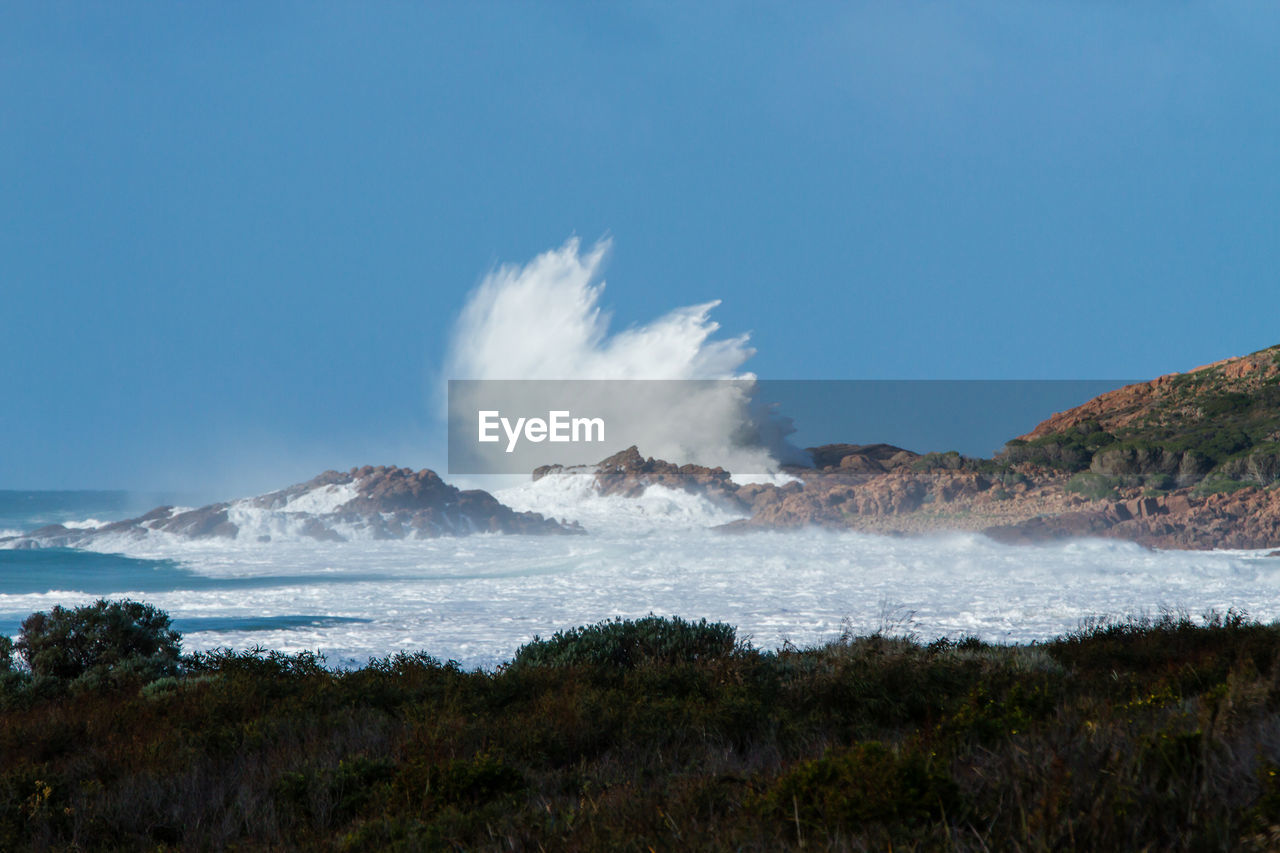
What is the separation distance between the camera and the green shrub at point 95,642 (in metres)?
8.76

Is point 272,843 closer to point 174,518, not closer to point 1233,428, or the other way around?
point 174,518

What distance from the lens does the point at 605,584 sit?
30.0m

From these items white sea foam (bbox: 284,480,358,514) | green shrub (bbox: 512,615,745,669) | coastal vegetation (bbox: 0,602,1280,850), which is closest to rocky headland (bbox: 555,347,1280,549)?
white sea foam (bbox: 284,480,358,514)

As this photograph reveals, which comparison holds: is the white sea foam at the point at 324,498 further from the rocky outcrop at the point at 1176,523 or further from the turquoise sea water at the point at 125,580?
the rocky outcrop at the point at 1176,523

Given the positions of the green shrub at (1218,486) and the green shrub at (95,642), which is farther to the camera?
the green shrub at (1218,486)

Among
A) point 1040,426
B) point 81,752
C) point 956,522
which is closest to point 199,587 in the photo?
point 81,752

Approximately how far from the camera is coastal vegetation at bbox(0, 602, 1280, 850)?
7.87ft

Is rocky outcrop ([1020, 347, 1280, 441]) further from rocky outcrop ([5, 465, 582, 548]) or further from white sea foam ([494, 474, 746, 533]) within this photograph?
rocky outcrop ([5, 465, 582, 548])

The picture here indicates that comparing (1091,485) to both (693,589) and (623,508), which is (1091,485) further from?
(693,589)

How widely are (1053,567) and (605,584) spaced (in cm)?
1879

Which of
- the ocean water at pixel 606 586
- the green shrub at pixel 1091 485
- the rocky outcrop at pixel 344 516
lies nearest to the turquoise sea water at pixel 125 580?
the ocean water at pixel 606 586

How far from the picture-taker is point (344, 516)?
198 feet

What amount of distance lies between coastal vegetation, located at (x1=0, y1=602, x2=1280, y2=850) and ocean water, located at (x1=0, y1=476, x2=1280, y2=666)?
4.60 metres

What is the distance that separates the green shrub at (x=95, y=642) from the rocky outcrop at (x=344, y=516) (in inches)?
1942
